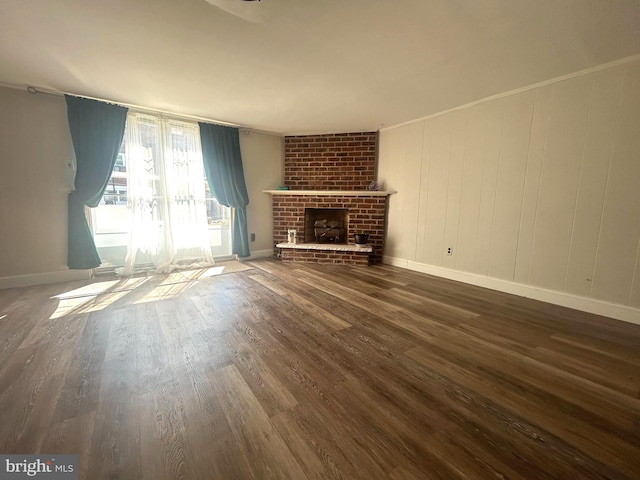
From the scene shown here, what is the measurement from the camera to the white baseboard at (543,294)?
2.22m

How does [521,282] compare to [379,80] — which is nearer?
[379,80]

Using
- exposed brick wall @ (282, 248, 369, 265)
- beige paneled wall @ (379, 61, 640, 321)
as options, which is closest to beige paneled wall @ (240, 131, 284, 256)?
exposed brick wall @ (282, 248, 369, 265)

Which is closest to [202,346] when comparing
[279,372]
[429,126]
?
[279,372]

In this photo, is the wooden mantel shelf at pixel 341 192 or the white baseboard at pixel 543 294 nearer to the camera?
the white baseboard at pixel 543 294

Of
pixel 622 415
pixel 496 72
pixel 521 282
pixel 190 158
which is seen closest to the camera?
pixel 622 415

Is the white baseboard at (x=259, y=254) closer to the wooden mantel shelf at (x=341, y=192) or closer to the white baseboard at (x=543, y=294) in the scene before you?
the wooden mantel shelf at (x=341, y=192)

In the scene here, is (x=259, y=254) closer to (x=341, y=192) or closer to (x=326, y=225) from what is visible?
(x=326, y=225)

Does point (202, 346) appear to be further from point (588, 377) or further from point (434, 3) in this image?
point (434, 3)

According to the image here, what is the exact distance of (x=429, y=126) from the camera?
359cm

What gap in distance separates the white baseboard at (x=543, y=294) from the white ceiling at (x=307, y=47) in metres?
2.15

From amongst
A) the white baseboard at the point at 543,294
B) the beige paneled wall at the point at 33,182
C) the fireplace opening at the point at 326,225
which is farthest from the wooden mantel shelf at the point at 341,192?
the beige paneled wall at the point at 33,182

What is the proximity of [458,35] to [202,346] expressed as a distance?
2905 millimetres

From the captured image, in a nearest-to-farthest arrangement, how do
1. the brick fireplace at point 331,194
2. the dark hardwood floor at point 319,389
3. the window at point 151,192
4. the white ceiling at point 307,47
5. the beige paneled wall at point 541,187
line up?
the dark hardwood floor at point 319,389, the white ceiling at point 307,47, the beige paneled wall at point 541,187, the window at point 151,192, the brick fireplace at point 331,194

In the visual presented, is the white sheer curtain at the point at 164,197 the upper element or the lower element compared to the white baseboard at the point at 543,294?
upper
